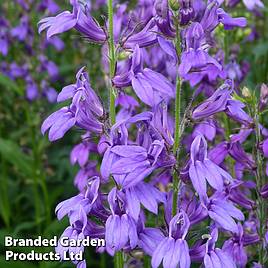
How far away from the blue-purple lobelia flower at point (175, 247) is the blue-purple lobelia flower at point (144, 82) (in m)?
0.44

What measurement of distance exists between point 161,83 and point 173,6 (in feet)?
0.92

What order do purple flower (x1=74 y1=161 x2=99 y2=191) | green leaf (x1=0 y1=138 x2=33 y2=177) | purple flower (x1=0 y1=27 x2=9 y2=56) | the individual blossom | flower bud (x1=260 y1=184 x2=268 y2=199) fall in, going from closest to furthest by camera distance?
1. flower bud (x1=260 y1=184 x2=268 y2=199)
2. the individual blossom
3. purple flower (x1=74 y1=161 x2=99 y2=191)
4. green leaf (x1=0 y1=138 x2=33 y2=177)
5. purple flower (x1=0 y1=27 x2=9 y2=56)

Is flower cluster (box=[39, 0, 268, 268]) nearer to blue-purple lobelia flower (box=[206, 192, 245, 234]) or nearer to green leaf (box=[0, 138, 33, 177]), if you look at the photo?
blue-purple lobelia flower (box=[206, 192, 245, 234])

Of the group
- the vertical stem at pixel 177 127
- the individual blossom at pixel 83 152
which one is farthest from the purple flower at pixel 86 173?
the vertical stem at pixel 177 127

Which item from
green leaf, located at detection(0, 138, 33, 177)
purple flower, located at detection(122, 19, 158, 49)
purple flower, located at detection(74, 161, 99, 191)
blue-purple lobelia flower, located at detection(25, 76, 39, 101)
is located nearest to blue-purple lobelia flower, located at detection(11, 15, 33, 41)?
blue-purple lobelia flower, located at detection(25, 76, 39, 101)

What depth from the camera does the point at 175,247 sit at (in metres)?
2.44

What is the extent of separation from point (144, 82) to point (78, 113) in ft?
0.92

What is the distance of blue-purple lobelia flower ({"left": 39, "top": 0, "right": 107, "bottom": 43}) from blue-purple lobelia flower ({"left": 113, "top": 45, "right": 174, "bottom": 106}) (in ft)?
0.60

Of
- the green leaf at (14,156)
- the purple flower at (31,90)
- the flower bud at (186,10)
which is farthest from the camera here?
the purple flower at (31,90)

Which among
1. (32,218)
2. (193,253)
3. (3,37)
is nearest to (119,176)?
(193,253)

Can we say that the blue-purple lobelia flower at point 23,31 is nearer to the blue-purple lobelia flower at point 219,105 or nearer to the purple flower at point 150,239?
the blue-purple lobelia flower at point 219,105

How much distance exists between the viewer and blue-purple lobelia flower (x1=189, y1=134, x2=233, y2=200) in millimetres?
2404

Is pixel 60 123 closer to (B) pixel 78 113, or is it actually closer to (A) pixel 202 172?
(B) pixel 78 113

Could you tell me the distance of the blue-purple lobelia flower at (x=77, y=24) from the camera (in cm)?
257
